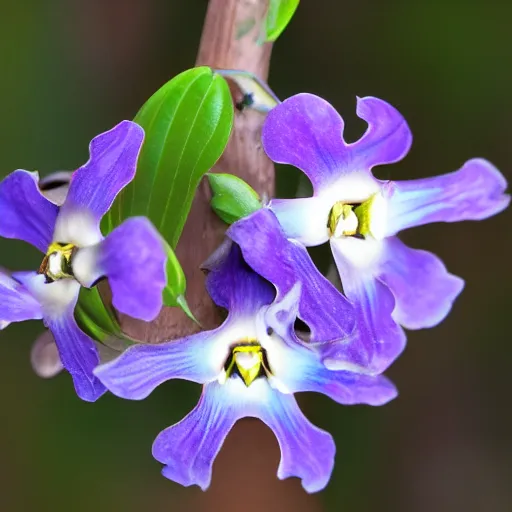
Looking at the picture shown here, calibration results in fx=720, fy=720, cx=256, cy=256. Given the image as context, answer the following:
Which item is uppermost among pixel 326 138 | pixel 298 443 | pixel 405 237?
pixel 326 138

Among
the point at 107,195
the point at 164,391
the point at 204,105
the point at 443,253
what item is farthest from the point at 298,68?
the point at 107,195

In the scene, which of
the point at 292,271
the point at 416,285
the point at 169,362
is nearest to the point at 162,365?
the point at 169,362

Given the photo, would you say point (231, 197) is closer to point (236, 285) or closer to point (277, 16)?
point (236, 285)

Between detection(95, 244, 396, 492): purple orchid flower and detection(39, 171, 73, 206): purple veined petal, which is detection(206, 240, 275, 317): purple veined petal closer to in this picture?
detection(95, 244, 396, 492): purple orchid flower

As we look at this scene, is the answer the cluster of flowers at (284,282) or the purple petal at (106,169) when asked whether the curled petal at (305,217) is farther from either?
the purple petal at (106,169)

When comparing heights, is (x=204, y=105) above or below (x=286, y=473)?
above

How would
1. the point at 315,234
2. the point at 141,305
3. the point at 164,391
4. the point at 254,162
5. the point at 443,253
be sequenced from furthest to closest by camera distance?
the point at 443,253, the point at 164,391, the point at 254,162, the point at 315,234, the point at 141,305

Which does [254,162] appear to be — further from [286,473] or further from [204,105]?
[286,473]
